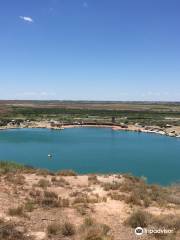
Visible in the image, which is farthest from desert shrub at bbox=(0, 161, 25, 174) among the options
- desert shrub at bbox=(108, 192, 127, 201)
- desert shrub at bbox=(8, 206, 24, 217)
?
desert shrub at bbox=(8, 206, 24, 217)

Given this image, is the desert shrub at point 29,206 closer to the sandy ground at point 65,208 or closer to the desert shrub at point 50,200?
the sandy ground at point 65,208

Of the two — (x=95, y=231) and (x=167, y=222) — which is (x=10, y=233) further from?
(x=167, y=222)

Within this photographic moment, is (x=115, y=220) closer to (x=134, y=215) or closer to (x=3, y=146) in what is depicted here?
(x=134, y=215)

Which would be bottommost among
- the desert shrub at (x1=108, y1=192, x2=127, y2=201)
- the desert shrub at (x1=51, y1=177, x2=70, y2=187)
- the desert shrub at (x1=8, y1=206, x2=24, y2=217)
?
the desert shrub at (x1=51, y1=177, x2=70, y2=187)

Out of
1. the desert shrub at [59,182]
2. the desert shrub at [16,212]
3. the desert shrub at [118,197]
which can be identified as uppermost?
the desert shrub at [16,212]

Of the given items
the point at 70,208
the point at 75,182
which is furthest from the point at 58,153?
the point at 70,208

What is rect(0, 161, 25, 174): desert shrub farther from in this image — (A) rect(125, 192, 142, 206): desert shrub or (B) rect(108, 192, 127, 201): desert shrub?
(A) rect(125, 192, 142, 206): desert shrub

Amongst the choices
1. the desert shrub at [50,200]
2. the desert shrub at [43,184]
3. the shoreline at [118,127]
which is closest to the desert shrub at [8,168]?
the desert shrub at [43,184]
